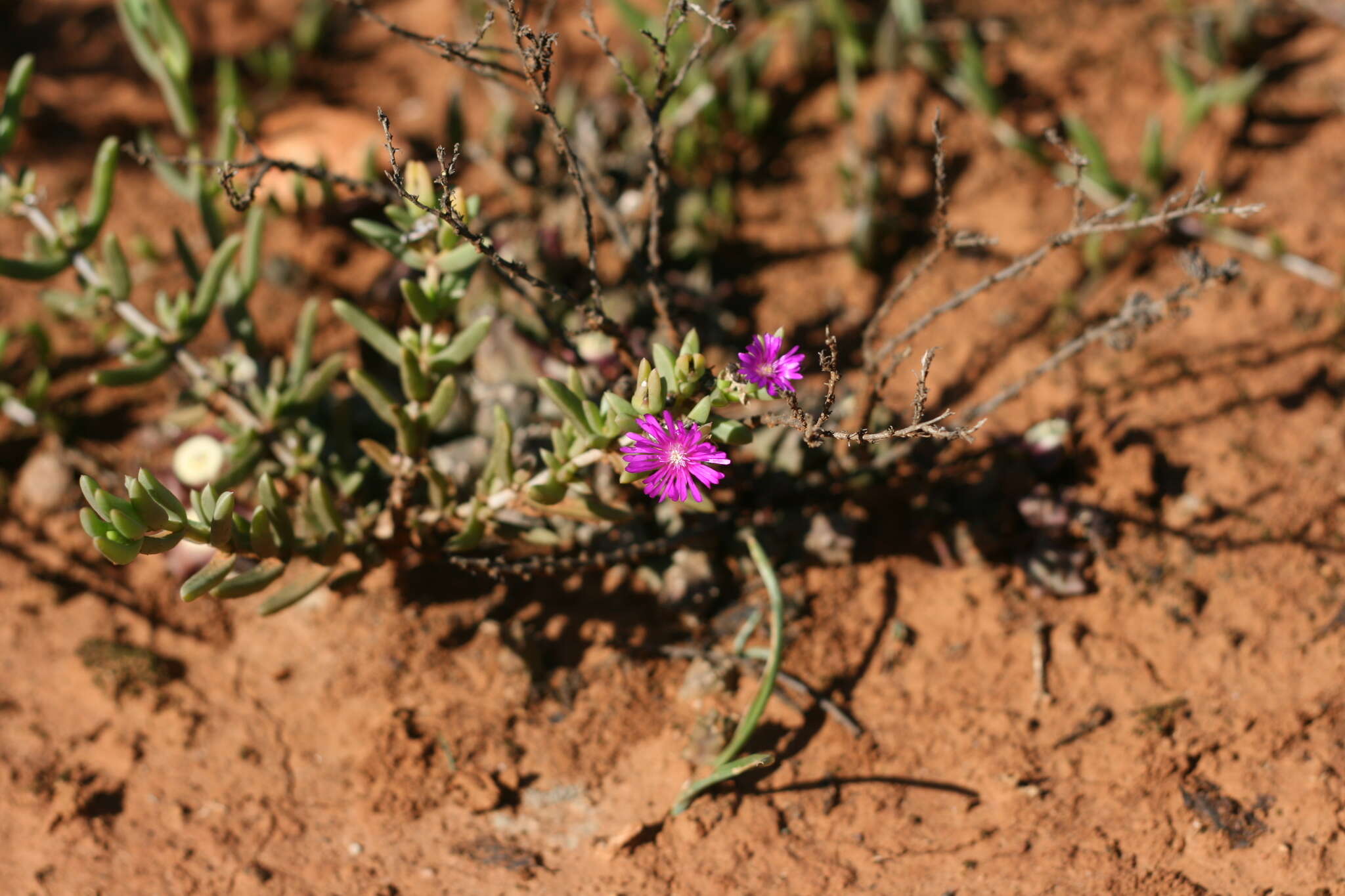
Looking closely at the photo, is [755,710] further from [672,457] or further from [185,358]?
[185,358]

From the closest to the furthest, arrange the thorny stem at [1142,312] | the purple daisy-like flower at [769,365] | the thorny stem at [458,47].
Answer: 1. the purple daisy-like flower at [769,365]
2. the thorny stem at [458,47]
3. the thorny stem at [1142,312]

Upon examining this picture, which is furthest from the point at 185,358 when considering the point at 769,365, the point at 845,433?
the point at 845,433

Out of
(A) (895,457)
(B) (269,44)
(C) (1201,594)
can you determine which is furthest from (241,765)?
(B) (269,44)

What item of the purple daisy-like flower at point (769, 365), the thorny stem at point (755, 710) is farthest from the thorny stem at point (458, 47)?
the thorny stem at point (755, 710)

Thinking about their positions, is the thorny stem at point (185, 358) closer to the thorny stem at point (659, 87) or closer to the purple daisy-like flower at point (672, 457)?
the thorny stem at point (659, 87)

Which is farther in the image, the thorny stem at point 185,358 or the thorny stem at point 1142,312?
the thorny stem at point 185,358

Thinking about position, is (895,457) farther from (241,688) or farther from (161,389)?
(161,389)
